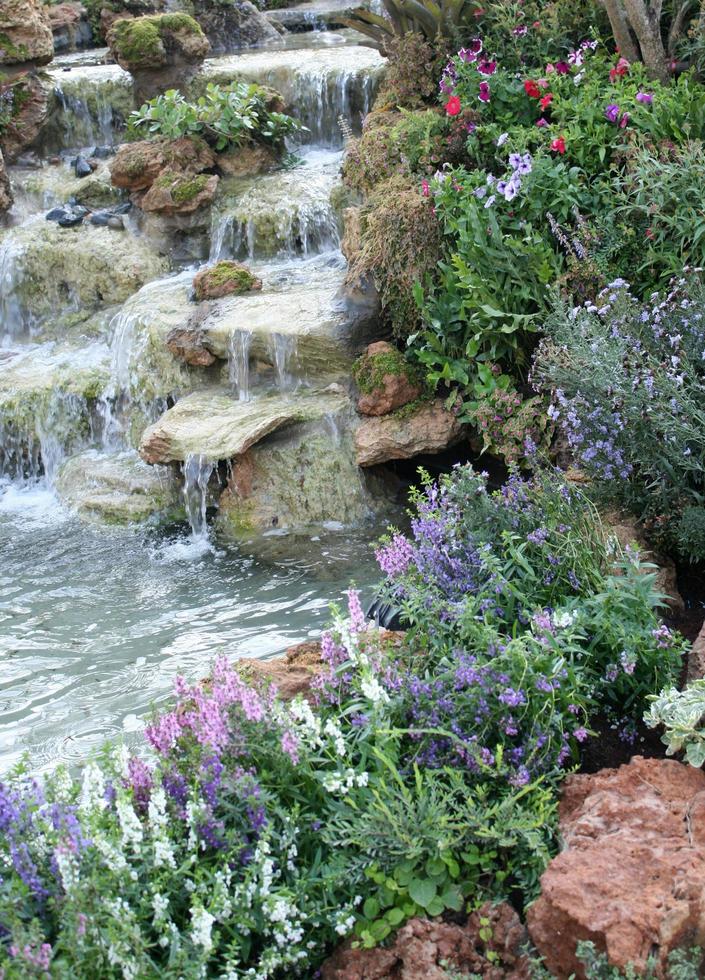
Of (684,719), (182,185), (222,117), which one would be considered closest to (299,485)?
(182,185)

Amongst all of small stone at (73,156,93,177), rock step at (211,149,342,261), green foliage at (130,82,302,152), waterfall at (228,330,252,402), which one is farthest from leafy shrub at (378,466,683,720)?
small stone at (73,156,93,177)

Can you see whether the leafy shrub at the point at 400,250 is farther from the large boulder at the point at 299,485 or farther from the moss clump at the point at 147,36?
the moss clump at the point at 147,36

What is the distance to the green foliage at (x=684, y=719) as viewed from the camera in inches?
133

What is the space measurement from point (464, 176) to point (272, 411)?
2.22m

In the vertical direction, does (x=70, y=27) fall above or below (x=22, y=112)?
above

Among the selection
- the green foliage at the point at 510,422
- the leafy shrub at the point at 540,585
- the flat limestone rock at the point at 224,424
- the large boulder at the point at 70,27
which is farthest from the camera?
the large boulder at the point at 70,27

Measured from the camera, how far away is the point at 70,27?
17.2 meters

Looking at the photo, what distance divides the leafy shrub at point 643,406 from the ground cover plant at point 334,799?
80 centimetres

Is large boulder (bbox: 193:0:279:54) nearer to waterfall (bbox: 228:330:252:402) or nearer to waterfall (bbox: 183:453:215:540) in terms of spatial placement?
waterfall (bbox: 228:330:252:402)

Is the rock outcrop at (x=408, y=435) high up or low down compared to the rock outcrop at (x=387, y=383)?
down

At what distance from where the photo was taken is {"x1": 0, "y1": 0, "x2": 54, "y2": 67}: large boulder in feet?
40.7

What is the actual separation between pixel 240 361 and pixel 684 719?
572 cm

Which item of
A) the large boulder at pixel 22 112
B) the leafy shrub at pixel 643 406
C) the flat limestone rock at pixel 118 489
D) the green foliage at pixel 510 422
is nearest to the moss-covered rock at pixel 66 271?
the large boulder at pixel 22 112

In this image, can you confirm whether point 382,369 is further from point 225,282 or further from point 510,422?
point 225,282
